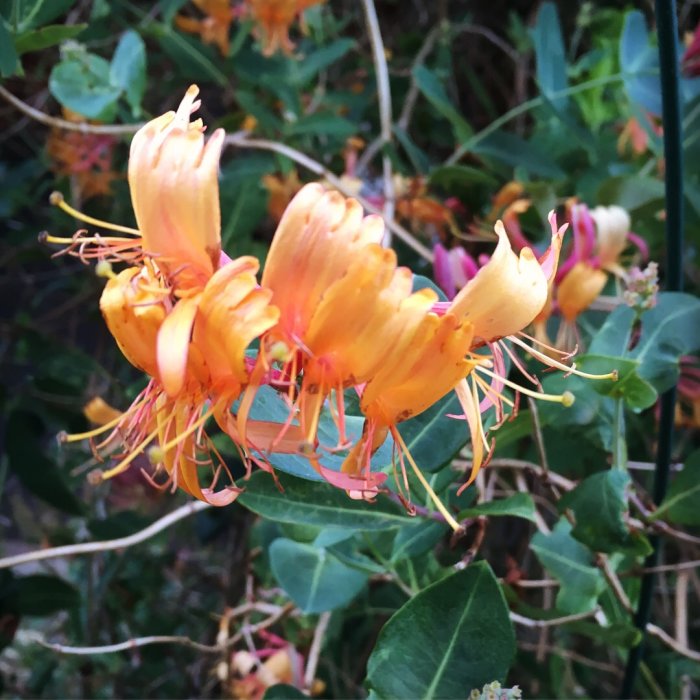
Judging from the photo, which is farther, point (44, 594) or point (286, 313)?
point (44, 594)

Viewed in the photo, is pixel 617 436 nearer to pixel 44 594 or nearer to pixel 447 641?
pixel 447 641

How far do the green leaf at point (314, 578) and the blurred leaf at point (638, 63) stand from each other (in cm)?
62

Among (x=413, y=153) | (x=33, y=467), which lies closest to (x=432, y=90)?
(x=413, y=153)

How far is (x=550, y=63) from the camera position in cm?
93

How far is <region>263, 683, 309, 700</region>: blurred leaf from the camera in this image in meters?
0.52

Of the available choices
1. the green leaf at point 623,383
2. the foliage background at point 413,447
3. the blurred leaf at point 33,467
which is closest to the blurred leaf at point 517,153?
the foliage background at point 413,447

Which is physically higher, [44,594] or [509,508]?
[509,508]

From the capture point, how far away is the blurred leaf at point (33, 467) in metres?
1.02

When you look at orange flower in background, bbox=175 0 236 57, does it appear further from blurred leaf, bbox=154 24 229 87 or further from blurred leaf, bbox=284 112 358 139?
blurred leaf, bbox=284 112 358 139

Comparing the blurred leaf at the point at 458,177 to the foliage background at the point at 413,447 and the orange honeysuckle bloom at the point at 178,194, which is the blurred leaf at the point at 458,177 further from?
the orange honeysuckle bloom at the point at 178,194

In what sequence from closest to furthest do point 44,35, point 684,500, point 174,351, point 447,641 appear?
point 174,351 → point 447,641 → point 684,500 → point 44,35

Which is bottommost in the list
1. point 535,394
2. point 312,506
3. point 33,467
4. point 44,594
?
point 44,594

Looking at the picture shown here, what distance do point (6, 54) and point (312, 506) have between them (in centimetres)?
40

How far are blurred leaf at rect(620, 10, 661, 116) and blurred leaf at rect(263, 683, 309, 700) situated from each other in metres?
0.72
